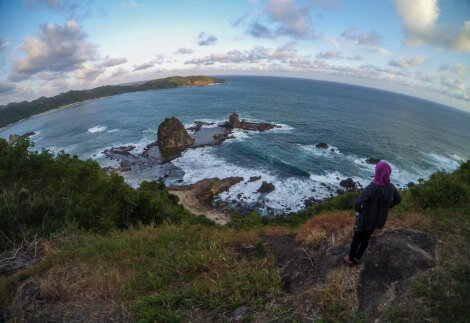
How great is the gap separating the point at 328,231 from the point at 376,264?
6.52 feet

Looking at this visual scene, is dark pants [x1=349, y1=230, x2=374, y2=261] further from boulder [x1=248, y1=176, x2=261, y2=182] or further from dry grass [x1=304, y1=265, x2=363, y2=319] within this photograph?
boulder [x1=248, y1=176, x2=261, y2=182]

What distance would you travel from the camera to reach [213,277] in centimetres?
639

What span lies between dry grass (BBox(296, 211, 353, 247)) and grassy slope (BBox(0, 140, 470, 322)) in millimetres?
1130

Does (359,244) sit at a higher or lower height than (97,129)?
lower

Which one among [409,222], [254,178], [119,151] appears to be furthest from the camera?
[119,151]

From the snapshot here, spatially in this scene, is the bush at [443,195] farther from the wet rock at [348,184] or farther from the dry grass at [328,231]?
the wet rock at [348,184]

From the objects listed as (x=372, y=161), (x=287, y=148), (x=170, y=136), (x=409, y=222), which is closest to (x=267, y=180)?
(x=287, y=148)

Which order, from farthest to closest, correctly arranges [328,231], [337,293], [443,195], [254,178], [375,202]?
1. [254,178]
2. [443,195]
3. [328,231]
4. [375,202]
5. [337,293]

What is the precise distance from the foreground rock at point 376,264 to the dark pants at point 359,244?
0.74 ft

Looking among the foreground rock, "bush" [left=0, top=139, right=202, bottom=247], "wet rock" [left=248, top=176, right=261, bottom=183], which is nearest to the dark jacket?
the foreground rock

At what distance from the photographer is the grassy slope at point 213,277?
4910 millimetres

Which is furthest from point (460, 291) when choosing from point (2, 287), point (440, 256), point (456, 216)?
point (2, 287)

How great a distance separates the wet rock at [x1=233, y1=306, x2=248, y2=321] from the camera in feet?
16.6

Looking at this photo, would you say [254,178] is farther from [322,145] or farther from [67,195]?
[67,195]
